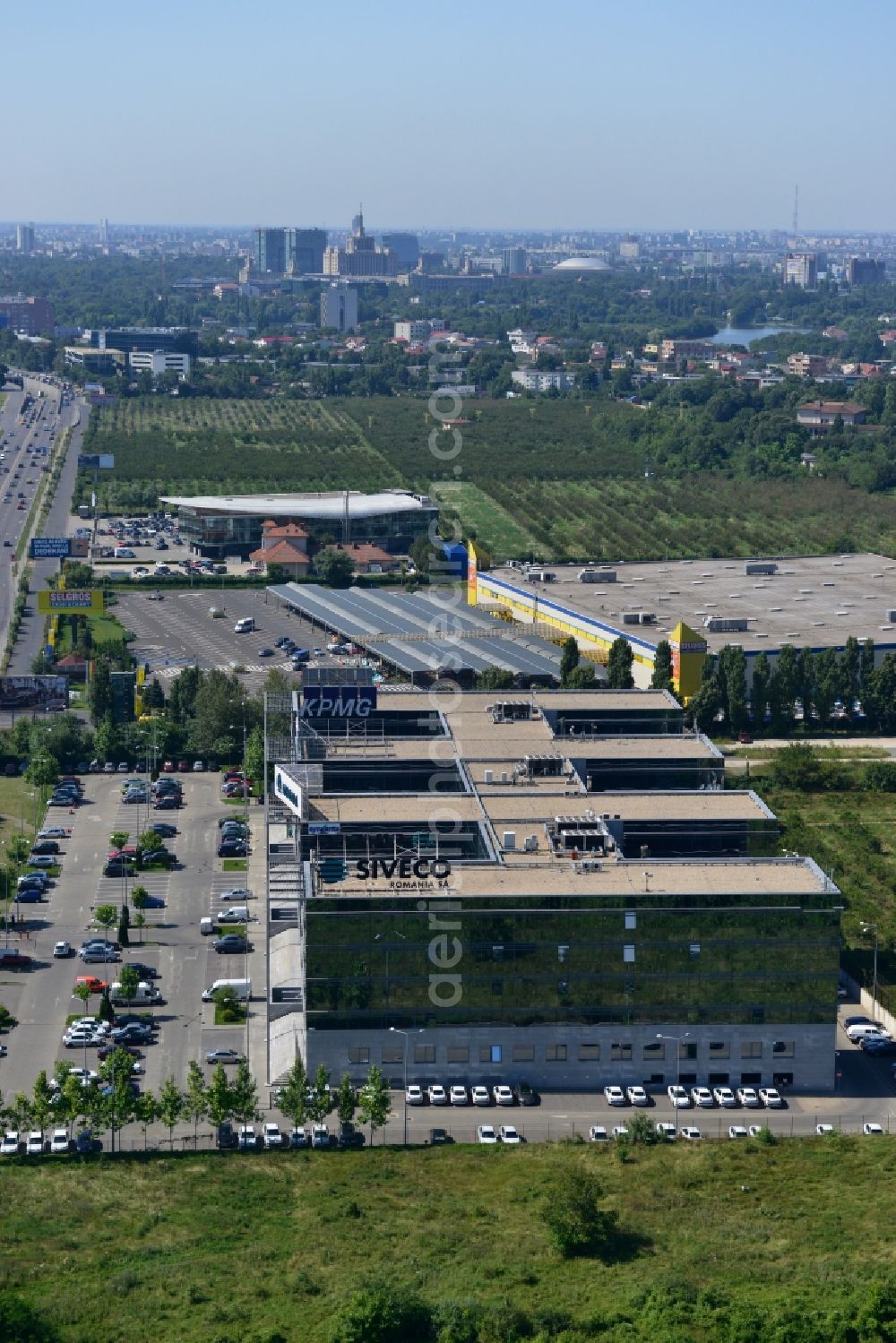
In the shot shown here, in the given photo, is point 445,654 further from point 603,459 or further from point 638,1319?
point 603,459

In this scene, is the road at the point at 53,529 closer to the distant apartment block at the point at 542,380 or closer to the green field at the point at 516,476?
the green field at the point at 516,476

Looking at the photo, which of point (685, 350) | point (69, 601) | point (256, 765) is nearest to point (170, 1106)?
point (256, 765)

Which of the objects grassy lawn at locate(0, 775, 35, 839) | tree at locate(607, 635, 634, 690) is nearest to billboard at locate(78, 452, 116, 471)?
tree at locate(607, 635, 634, 690)

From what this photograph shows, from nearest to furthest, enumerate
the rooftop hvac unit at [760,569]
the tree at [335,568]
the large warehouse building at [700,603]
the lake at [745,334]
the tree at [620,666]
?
the tree at [620,666]
the large warehouse building at [700,603]
the rooftop hvac unit at [760,569]
the tree at [335,568]
the lake at [745,334]

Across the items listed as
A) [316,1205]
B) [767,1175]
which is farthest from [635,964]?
[316,1205]

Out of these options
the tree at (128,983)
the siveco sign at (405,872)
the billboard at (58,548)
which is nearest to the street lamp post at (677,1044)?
the siveco sign at (405,872)

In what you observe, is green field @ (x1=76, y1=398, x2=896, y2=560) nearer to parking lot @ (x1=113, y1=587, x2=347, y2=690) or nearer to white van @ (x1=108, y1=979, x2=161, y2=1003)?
parking lot @ (x1=113, y1=587, x2=347, y2=690)
